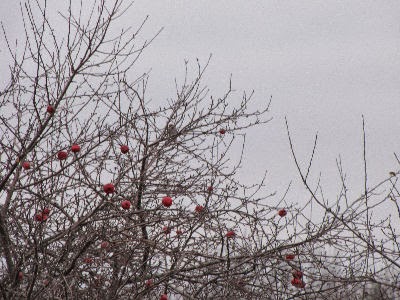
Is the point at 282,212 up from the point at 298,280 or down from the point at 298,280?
up

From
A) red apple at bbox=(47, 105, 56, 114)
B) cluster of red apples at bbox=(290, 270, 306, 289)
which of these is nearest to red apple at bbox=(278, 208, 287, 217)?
cluster of red apples at bbox=(290, 270, 306, 289)

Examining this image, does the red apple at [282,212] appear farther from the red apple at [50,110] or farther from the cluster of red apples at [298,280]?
the red apple at [50,110]

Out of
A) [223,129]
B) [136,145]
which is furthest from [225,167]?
[136,145]

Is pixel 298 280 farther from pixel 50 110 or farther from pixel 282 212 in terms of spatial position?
pixel 50 110

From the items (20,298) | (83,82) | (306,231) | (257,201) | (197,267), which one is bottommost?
(20,298)

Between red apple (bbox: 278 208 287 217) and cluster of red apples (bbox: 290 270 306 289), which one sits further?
red apple (bbox: 278 208 287 217)

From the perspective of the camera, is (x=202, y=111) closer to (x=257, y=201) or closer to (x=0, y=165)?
(x=257, y=201)

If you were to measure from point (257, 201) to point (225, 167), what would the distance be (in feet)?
1.87

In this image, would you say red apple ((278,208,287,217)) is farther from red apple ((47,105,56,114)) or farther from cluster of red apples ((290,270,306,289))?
red apple ((47,105,56,114))

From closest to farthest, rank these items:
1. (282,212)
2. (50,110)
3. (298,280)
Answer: (50,110) → (298,280) → (282,212)

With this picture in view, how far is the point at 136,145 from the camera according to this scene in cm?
568

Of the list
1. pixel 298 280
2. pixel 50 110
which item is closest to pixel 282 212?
pixel 298 280

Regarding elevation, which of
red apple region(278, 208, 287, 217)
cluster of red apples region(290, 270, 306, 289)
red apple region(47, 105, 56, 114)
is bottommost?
cluster of red apples region(290, 270, 306, 289)

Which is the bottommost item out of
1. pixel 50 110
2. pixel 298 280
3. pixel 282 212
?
pixel 298 280
